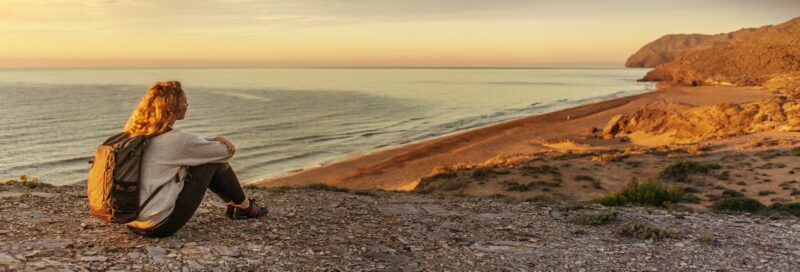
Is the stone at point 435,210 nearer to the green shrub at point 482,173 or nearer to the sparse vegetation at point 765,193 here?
the green shrub at point 482,173

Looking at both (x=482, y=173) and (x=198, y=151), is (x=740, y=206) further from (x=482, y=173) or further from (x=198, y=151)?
(x=198, y=151)

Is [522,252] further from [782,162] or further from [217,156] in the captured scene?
[782,162]

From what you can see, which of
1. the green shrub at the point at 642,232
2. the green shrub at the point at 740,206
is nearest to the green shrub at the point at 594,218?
the green shrub at the point at 642,232

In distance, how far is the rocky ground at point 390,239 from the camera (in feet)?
18.0

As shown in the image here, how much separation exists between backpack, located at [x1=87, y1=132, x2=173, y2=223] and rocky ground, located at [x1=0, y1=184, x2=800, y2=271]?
0.50m

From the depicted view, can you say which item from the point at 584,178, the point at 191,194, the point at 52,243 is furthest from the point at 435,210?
the point at 584,178

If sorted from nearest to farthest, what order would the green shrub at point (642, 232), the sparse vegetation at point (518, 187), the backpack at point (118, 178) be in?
the backpack at point (118, 178) → the green shrub at point (642, 232) → the sparse vegetation at point (518, 187)

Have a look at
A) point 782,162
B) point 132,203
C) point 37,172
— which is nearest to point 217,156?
point 132,203

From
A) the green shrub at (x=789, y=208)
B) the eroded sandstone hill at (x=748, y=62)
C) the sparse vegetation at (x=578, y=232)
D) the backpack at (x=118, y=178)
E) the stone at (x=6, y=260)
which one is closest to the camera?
the stone at (x=6, y=260)

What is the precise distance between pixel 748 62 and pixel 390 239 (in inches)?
4609

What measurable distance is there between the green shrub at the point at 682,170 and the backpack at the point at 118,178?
15861 millimetres

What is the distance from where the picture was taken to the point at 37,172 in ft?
86.5

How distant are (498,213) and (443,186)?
9.29m

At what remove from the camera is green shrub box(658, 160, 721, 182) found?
17.0m
